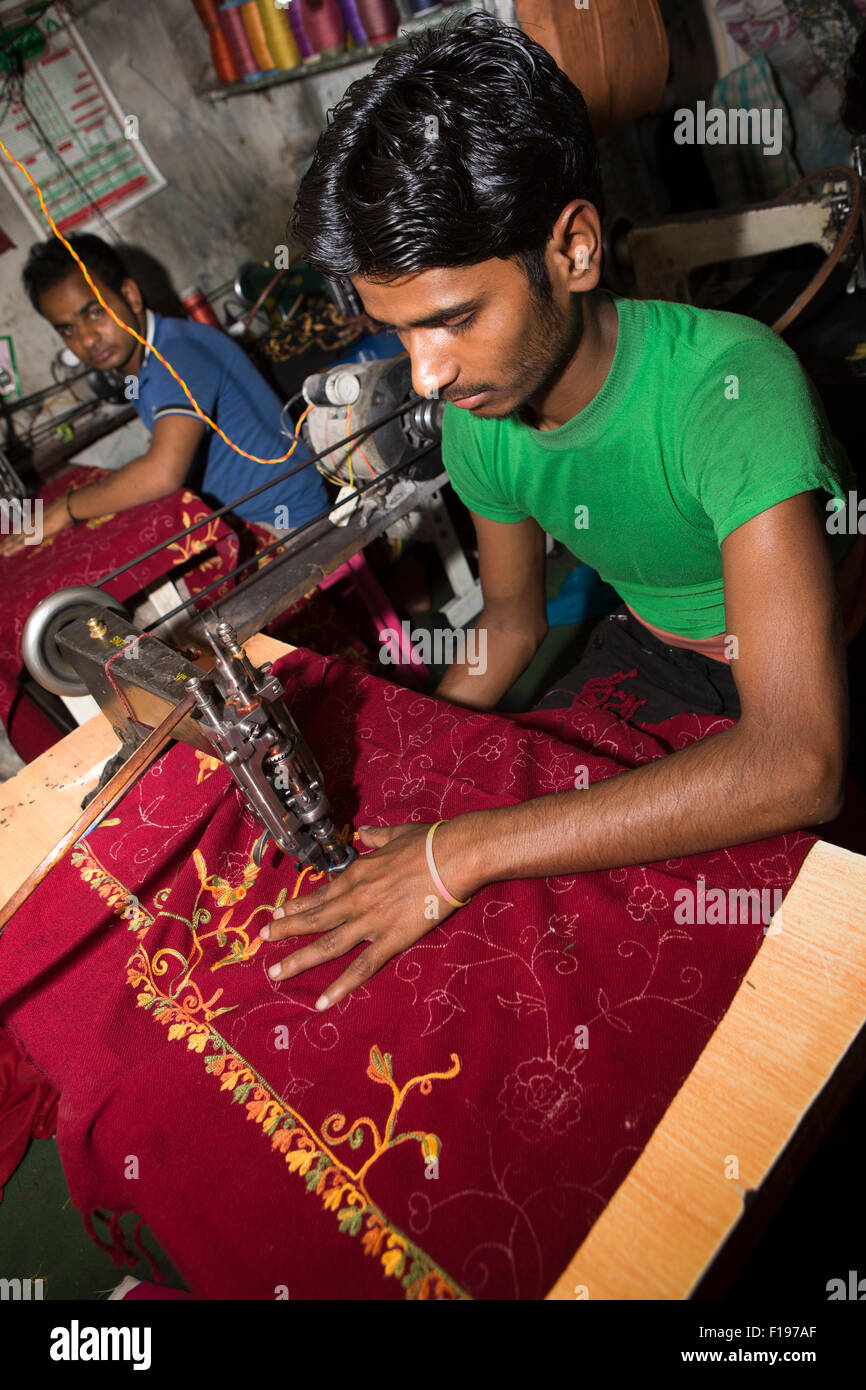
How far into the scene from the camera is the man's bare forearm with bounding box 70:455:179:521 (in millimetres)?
2920

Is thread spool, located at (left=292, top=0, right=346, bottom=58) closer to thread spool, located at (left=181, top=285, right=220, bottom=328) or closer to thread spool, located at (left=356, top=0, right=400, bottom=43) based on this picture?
thread spool, located at (left=356, top=0, right=400, bottom=43)

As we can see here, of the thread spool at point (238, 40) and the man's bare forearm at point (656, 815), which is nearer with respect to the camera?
the man's bare forearm at point (656, 815)

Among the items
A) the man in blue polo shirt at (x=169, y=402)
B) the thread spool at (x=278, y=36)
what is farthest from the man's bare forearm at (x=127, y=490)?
the thread spool at (x=278, y=36)

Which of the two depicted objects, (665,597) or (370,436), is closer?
(665,597)

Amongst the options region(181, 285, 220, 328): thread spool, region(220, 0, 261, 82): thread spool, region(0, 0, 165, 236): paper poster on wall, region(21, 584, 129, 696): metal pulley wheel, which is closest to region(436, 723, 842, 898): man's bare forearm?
region(21, 584, 129, 696): metal pulley wheel

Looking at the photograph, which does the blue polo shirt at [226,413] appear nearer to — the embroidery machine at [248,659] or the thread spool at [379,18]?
the embroidery machine at [248,659]

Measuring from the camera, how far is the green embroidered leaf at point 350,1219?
867mm

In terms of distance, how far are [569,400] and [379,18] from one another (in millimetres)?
3990

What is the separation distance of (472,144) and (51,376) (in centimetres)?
402

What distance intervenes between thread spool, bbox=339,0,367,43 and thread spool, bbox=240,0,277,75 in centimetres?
47

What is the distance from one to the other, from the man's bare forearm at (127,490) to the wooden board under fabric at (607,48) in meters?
1.83

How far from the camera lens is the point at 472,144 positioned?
1118 millimetres
